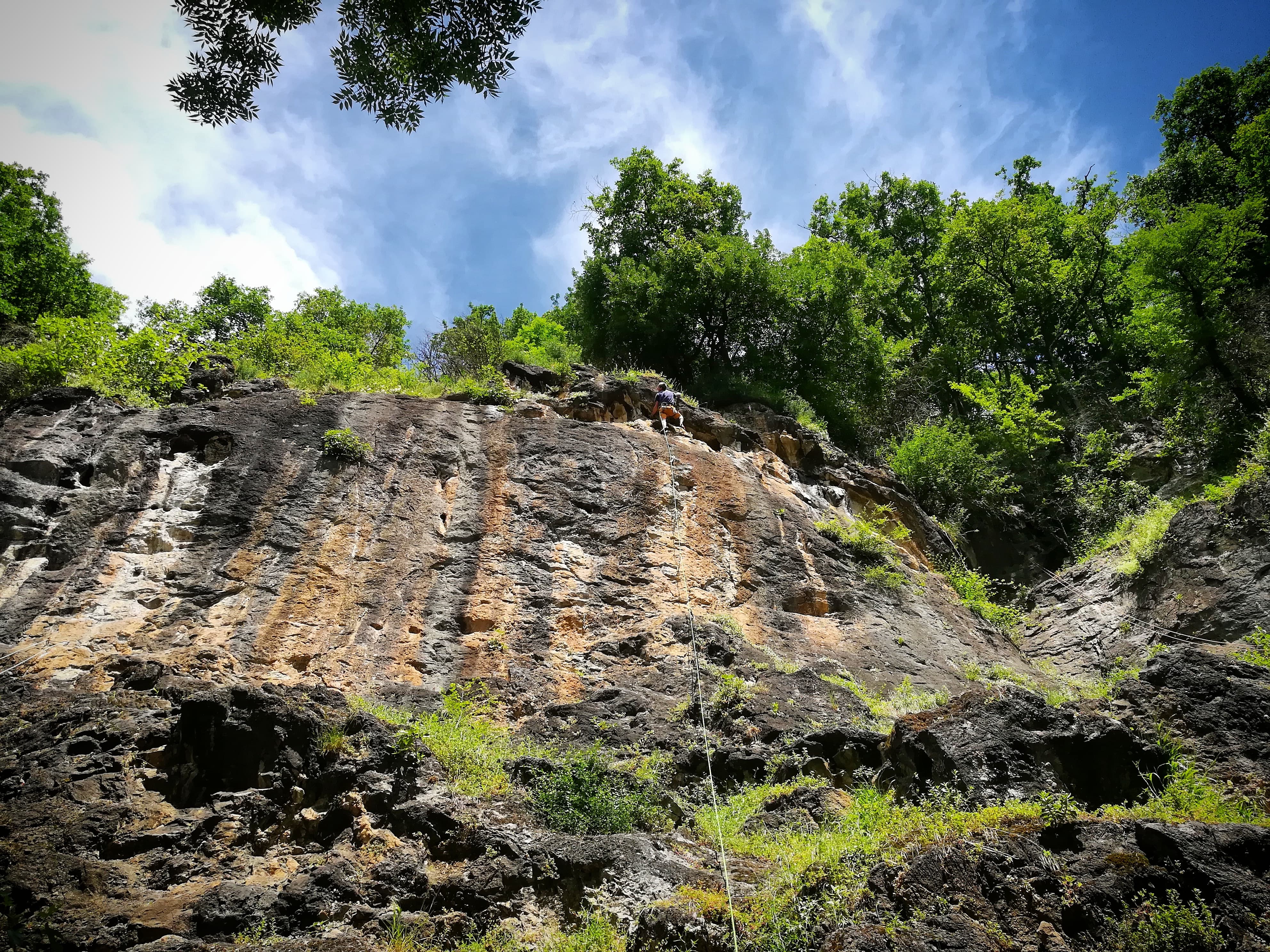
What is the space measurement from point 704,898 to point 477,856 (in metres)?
2.00

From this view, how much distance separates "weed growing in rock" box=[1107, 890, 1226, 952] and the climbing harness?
2266mm

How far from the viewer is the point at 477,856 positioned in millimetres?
6305

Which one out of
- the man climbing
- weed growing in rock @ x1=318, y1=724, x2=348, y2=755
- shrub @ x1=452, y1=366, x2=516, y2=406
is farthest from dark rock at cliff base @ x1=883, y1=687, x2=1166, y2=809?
shrub @ x1=452, y1=366, x2=516, y2=406

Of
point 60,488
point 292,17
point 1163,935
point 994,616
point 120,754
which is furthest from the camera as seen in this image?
point 994,616

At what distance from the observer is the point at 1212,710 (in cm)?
695

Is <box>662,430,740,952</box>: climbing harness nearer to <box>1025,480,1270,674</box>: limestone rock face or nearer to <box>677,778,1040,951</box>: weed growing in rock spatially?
<box>677,778,1040,951</box>: weed growing in rock

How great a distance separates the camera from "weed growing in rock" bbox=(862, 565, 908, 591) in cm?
1310

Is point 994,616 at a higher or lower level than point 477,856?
higher

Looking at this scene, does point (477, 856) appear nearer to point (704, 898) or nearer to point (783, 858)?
point (704, 898)

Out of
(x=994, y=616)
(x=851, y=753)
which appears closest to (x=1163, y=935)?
(x=851, y=753)

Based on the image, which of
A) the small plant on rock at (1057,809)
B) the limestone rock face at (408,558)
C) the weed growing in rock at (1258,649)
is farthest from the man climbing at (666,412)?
the small plant on rock at (1057,809)

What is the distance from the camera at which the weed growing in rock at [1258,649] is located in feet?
30.2

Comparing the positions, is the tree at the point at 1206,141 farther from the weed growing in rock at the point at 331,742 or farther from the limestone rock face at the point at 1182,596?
the weed growing in rock at the point at 331,742

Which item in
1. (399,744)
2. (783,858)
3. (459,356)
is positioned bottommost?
(783,858)
